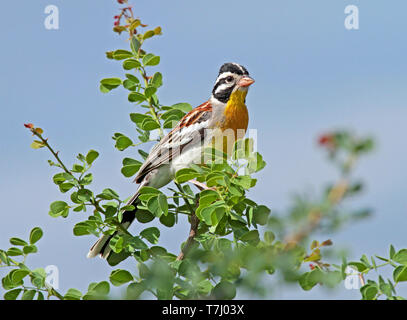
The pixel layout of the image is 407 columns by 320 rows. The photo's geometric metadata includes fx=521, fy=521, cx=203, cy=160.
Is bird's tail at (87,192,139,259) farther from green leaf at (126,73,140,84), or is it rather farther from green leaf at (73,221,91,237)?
green leaf at (126,73,140,84)

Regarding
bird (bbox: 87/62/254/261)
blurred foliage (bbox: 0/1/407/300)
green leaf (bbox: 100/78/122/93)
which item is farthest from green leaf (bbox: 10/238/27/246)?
green leaf (bbox: 100/78/122/93)

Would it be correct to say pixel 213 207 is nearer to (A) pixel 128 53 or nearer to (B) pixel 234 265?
(B) pixel 234 265

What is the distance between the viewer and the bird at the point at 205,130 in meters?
6.28

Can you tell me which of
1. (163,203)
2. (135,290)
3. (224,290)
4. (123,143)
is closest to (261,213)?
(163,203)

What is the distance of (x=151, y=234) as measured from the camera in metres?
4.66

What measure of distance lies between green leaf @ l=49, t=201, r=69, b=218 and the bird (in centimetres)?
124

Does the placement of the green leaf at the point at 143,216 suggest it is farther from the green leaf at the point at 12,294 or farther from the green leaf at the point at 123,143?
the green leaf at the point at 12,294

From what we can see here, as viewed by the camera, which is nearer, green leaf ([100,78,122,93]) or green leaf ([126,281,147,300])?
green leaf ([126,281,147,300])

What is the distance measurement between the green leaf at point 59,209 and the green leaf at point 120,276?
1011 mm

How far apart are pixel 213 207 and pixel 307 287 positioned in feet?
3.44

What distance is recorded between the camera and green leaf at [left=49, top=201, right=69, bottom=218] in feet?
15.5

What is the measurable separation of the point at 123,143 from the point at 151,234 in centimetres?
108

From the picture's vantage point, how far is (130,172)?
18.0ft
